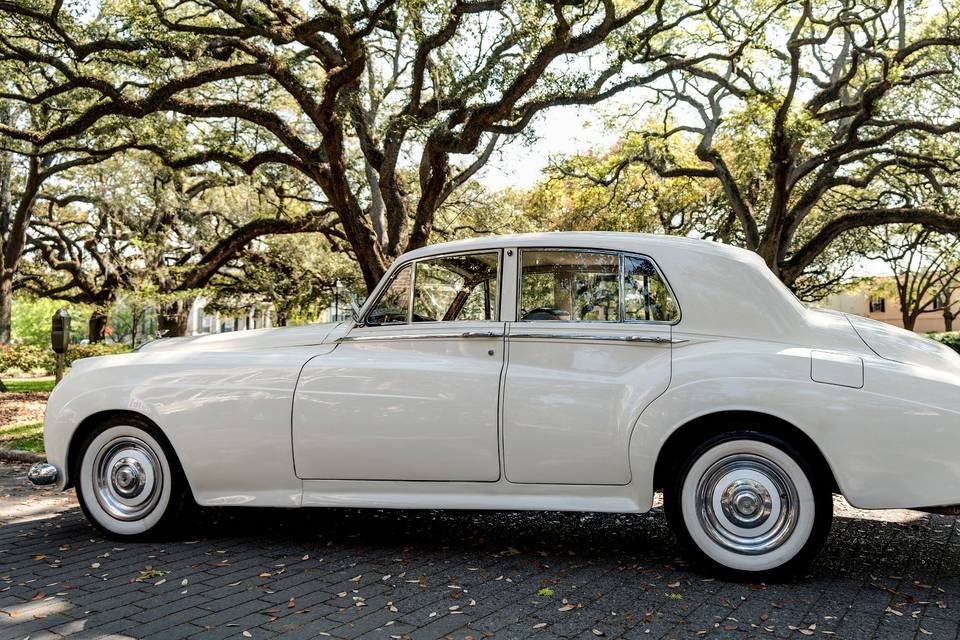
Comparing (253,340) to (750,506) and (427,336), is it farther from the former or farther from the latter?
(750,506)

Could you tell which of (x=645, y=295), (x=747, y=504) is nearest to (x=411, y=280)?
(x=645, y=295)

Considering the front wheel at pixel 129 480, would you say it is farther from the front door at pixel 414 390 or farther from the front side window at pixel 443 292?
the front side window at pixel 443 292

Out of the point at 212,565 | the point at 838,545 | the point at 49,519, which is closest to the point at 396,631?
the point at 212,565

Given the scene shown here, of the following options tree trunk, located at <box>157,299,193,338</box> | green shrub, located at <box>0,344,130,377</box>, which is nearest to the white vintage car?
green shrub, located at <box>0,344,130,377</box>

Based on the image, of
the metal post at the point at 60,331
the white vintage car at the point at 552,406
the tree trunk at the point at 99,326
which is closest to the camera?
the white vintage car at the point at 552,406

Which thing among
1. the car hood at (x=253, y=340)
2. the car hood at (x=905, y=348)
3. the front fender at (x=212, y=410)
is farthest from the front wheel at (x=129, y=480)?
the car hood at (x=905, y=348)

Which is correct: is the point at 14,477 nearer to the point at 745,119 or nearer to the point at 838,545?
the point at 838,545

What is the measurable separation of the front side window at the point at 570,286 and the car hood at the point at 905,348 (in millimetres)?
1383

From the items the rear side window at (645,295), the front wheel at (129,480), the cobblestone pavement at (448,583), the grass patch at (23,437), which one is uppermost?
the rear side window at (645,295)

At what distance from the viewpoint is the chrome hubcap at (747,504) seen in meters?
4.15

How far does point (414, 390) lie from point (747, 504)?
6.40 feet

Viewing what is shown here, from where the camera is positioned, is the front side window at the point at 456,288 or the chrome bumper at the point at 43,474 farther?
the chrome bumper at the point at 43,474

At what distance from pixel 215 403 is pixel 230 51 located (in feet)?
30.8

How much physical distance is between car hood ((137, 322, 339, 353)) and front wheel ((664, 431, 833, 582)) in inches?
95.6
